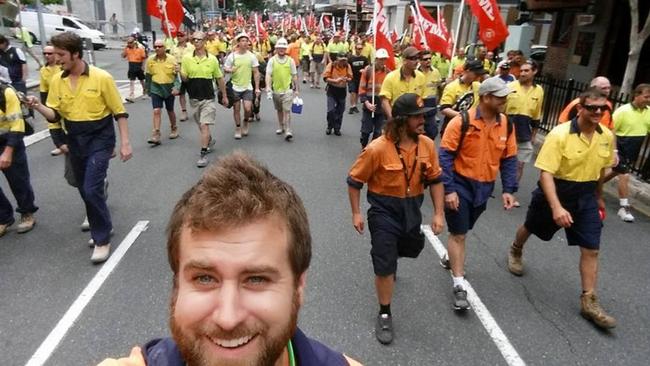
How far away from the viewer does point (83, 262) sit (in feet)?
14.7

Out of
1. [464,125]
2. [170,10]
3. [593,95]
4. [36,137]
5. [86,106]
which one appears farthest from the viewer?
[170,10]

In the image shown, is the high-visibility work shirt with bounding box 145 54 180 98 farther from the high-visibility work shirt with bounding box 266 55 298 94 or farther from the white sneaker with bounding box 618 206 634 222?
the white sneaker with bounding box 618 206 634 222

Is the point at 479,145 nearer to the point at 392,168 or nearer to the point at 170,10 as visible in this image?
the point at 392,168

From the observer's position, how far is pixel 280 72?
9523 millimetres

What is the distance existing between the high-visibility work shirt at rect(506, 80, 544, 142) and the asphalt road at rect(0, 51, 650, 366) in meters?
1.04

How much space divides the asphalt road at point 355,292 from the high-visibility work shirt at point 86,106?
3.57 feet

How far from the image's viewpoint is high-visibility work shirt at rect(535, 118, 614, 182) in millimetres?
3732

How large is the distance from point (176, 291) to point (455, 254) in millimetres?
3151

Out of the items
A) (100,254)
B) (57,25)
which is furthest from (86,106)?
(57,25)

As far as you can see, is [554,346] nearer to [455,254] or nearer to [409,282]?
[455,254]

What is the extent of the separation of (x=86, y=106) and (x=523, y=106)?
540 cm

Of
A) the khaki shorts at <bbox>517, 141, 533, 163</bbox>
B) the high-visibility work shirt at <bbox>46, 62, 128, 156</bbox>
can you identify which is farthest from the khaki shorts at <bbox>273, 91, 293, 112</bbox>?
the high-visibility work shirt at <bbox>46, 62, 128, 156</bbox>

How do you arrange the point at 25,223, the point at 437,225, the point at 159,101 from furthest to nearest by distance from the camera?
1. the point at 159,101
2. the point at 25,223
3. the point at 437,225

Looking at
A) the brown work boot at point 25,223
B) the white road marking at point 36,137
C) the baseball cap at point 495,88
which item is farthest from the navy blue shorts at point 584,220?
the white road marking at point 36,137
